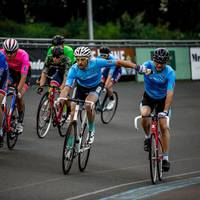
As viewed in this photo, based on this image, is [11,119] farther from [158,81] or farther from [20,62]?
[158,81]

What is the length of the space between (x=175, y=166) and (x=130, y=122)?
652cm

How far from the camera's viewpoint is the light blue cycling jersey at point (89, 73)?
43.7 ft

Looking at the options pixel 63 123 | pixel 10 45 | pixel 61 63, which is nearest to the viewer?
pixel 10 45

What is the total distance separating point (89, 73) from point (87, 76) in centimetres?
6

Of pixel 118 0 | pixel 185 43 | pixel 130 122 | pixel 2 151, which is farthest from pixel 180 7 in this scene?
pixel 2 151

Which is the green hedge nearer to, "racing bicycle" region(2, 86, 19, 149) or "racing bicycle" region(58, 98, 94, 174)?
"racing bicycle" region(2, 86, 19, 149)

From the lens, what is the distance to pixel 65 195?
10797 mm

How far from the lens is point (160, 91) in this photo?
1308cm

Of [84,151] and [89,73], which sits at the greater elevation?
[89,73]

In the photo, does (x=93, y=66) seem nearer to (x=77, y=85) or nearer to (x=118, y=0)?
(x=77, y=85)

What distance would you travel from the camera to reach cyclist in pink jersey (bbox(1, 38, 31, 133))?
47.5ft

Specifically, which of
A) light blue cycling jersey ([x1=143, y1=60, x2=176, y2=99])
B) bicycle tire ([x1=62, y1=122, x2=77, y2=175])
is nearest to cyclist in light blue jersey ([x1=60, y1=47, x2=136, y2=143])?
light blue cycling jersey ([x1=143, y1=60, x2=176, y2=99])

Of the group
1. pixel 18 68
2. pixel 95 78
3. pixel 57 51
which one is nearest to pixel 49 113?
pixel 57 51

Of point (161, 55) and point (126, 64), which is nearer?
point (161, 55)
